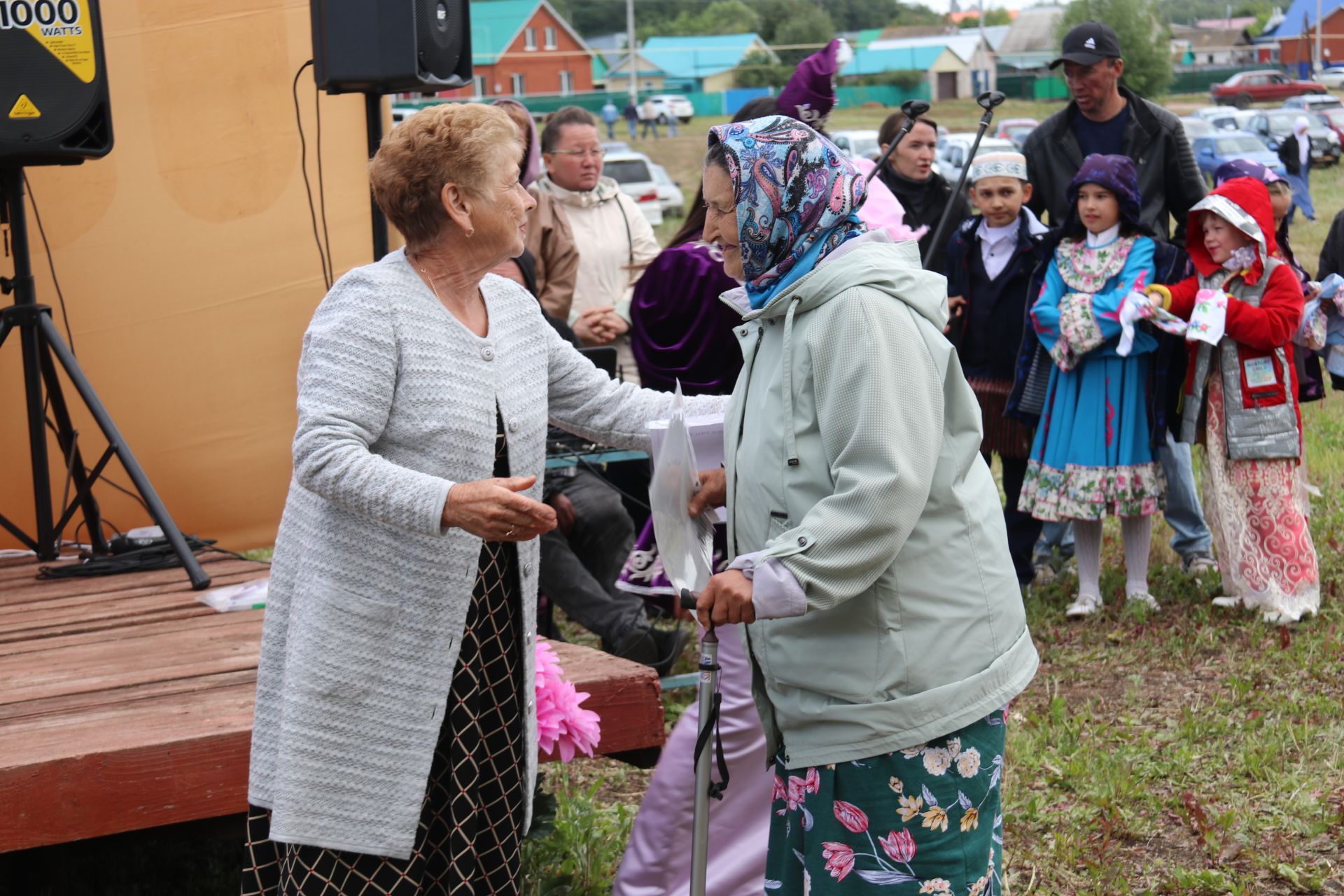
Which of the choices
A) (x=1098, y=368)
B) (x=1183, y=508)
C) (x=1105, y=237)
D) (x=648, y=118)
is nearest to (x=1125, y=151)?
(x=1105, y=237)

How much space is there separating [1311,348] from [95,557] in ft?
15.0

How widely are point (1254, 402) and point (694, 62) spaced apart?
74539 millimetres

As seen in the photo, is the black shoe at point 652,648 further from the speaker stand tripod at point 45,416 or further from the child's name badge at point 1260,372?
the child's name badge at point 1260,372

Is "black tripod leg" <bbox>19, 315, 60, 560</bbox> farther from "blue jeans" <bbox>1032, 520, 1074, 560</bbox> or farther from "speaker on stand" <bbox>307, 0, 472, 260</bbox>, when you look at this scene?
"blue jeans" <bbox>1032, 520, 1074, 560</bbox>

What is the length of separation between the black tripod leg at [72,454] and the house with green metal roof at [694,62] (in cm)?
7063

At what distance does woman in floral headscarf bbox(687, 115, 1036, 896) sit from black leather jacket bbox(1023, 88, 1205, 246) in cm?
381

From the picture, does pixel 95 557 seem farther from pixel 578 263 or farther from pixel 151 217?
pixel 578 263

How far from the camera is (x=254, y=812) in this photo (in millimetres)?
2393

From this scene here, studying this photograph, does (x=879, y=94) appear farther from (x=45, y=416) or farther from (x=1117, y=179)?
(x=45, y=416)

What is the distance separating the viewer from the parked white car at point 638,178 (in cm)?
2286

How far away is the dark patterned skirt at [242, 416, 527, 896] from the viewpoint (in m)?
2.33

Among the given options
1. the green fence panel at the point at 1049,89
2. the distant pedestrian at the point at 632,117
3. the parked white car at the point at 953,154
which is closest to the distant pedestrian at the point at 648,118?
the distant pedestrian at the point at 632,117

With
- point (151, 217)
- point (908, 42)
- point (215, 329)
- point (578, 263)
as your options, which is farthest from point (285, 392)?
point (908, 42)

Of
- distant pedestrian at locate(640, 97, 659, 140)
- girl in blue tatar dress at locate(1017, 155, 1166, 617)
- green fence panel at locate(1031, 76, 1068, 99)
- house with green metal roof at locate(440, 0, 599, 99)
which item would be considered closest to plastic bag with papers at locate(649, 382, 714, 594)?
girl in blue tatar dress at locate(1017, 155, 1166, 617)
